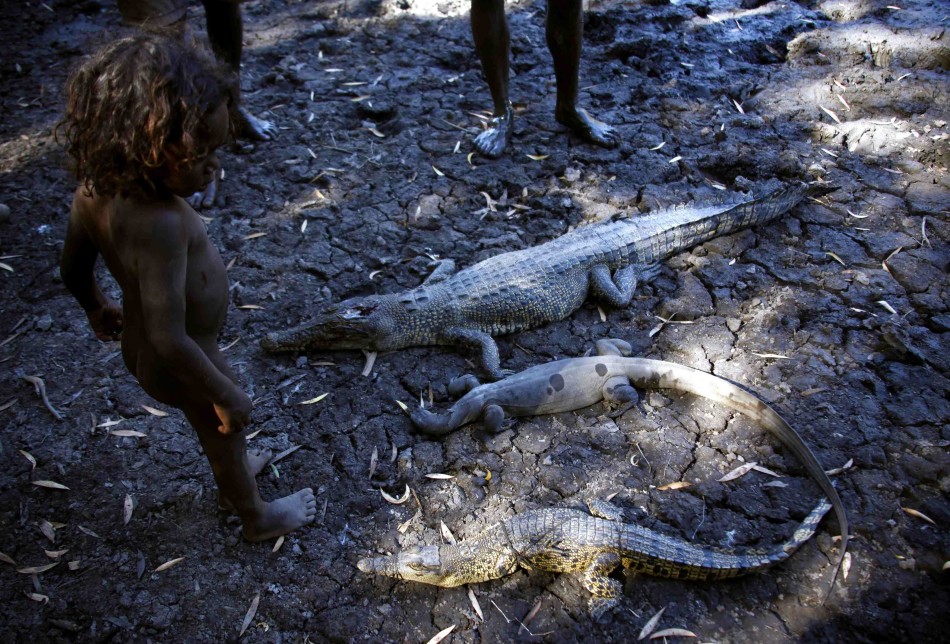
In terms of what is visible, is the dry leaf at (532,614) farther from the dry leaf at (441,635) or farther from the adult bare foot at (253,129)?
the adult bare foot at (253,129)

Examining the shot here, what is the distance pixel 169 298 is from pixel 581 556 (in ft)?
5.79

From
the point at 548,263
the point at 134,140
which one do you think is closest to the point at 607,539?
the point at 548,263

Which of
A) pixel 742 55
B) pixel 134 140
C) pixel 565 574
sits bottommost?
pixel 565 574

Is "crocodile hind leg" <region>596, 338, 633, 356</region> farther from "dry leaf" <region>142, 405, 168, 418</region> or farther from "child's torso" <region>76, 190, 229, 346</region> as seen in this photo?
"dry leaf" <region>142, 405, 168, 418</region>

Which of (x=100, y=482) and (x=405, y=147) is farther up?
(x=405, y=147)

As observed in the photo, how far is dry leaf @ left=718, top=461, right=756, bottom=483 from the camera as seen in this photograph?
283 centimetres

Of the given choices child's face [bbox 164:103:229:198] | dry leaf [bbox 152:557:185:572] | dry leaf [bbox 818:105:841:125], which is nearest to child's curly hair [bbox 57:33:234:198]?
child's face [bbox 164:103:229:198]

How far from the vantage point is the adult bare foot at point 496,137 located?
15.8ft

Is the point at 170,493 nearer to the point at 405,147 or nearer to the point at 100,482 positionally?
the point at 100,482

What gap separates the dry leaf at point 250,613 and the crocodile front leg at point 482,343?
4.95 ft

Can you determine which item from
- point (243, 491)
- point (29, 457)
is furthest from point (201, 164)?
point (29, 457)

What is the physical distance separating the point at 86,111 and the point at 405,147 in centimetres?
346

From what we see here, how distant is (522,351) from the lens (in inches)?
140

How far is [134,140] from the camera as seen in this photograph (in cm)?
160
